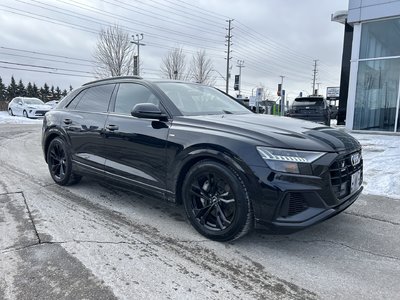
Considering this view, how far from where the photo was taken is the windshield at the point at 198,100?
4.03 m

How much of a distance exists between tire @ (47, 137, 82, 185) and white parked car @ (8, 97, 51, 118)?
19.4 metres

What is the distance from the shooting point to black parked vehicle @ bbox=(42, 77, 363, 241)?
3.01m

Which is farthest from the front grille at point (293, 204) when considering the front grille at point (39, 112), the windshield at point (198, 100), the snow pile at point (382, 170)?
the front grille at point (39, 112)

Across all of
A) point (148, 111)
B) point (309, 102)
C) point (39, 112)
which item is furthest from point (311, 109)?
point (39, 112)

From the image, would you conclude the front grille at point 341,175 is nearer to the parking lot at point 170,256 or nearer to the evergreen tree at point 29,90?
the parking lot at point 170,256

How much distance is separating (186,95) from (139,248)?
6.38ft

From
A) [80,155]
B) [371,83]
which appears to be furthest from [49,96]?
[80,155]

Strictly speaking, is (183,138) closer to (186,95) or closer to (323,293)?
(186,95)

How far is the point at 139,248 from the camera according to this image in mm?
3301

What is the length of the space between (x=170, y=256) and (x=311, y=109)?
13.1m

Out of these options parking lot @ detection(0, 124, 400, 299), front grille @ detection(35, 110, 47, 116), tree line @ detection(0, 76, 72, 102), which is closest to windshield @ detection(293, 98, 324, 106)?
parking lot @ detection(0, 124, 400, 299)

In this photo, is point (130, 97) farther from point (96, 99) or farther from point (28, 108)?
point (28, 108)

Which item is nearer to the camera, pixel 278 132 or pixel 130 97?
pixel 278 132

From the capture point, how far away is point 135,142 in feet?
13.1
